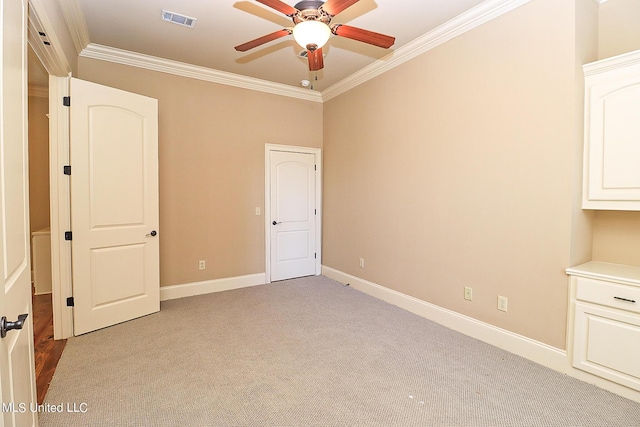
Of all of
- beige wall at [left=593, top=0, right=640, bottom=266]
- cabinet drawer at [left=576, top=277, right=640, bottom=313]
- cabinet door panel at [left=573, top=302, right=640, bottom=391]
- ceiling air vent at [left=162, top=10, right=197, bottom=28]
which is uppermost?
ceiling air vent at [left=162, top=10, right=197, bottom=28]

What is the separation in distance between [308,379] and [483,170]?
2338 millimetres

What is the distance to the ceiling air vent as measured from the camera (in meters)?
2.92

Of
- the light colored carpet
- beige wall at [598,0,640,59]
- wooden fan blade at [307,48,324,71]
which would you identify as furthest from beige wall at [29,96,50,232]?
beige wall at [598,0,640,59]

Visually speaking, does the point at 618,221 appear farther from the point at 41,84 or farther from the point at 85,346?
the point at 41,84

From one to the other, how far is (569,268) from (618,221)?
0.58m

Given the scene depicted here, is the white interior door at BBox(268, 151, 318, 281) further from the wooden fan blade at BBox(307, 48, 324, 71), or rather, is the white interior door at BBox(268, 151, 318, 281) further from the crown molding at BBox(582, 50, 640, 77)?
the crown molding at BBox(582, 50, 640, 77)

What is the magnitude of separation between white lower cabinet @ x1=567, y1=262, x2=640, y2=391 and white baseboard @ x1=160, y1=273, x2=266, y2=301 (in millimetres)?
3698

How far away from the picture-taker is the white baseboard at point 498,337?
2.26 meters

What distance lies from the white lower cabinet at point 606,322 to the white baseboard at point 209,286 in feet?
12.1

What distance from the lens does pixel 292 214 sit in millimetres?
5023

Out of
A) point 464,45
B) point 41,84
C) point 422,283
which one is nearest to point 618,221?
point 422,283

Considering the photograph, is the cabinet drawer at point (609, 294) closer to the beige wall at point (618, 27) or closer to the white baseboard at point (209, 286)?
the beige wall at point (618, 27)

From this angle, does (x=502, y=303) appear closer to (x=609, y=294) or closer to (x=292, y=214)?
(x=609, y=294)

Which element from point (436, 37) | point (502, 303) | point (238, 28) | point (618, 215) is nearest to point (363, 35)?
point (436, 37)
